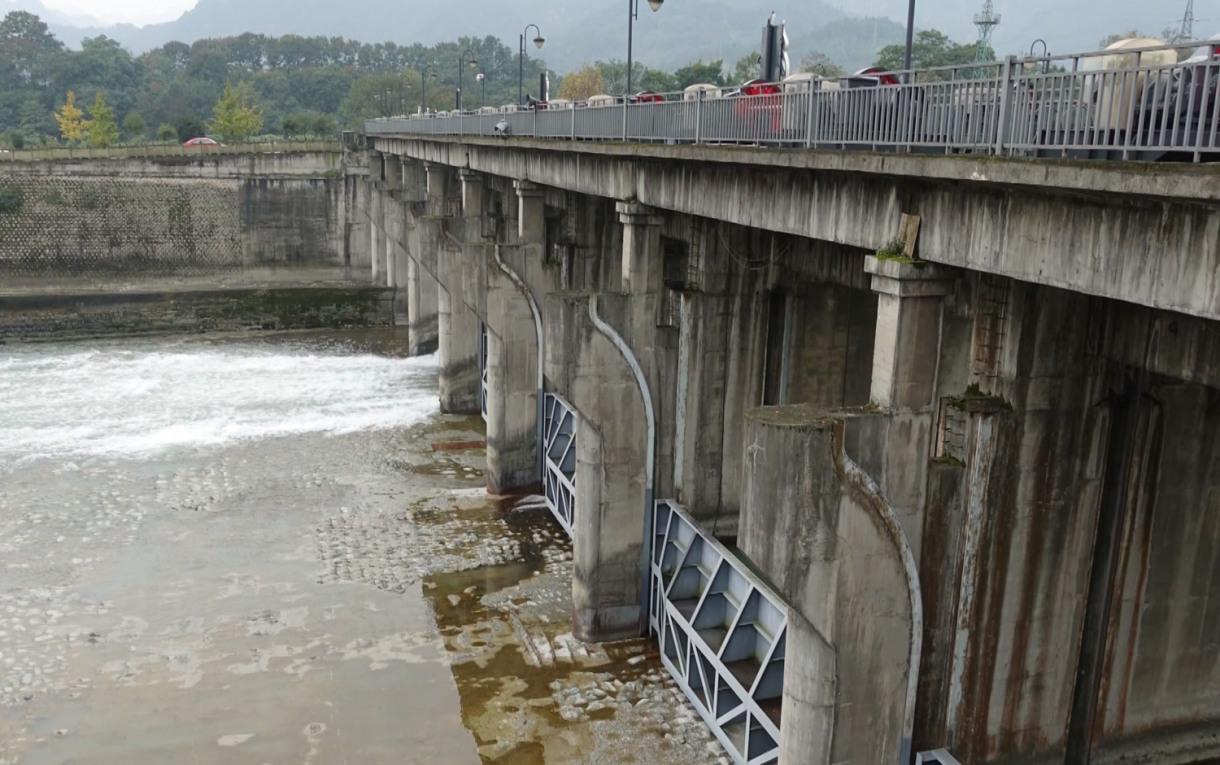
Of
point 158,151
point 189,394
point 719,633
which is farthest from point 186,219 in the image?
point 719,633

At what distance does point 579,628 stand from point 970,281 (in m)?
9.21

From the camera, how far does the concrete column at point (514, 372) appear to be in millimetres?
22750

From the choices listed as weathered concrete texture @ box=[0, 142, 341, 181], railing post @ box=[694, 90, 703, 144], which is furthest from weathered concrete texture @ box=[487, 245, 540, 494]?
weathered concrete texture @ box=[0, 142, 341, 181]

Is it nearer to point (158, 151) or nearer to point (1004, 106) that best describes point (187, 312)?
point (158, 151)

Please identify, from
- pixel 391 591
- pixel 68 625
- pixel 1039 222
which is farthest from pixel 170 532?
pixel 1039 222

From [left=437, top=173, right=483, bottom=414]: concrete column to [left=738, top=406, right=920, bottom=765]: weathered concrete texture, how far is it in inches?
787

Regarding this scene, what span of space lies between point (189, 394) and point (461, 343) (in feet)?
33.4

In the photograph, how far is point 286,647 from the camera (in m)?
16.7

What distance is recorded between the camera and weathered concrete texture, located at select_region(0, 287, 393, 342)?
143 ft

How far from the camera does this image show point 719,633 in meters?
15.0

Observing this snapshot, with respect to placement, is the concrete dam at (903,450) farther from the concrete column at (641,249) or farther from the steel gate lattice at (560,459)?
the steel gate lattice at (560,459)

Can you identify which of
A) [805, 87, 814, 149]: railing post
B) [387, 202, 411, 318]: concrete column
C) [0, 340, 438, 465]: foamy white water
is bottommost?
[0, 340, 438, 465]: foamy white water

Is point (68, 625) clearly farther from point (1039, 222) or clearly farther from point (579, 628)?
point (1039, 222)

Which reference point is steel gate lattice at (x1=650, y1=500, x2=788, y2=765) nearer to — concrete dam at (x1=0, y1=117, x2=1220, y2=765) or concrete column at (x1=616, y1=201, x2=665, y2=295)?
concrete dam at (x1=0, y1=117, x2=1220, y2=765)
